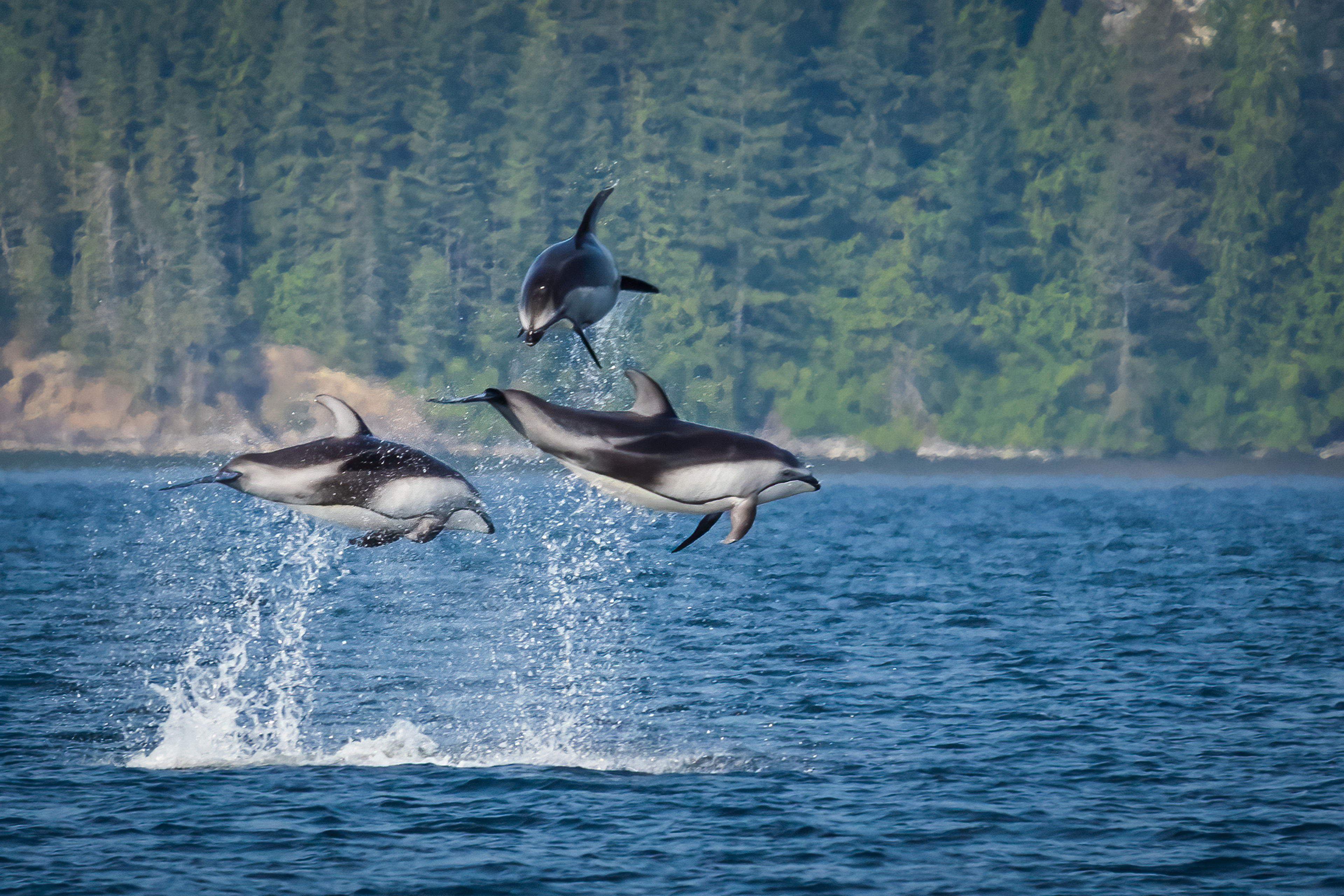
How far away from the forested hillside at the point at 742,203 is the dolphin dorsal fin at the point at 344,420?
87466mm

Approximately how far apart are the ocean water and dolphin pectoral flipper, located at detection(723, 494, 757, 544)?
714 centimetres

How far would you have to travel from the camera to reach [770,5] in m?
118

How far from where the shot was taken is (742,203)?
4358 inches

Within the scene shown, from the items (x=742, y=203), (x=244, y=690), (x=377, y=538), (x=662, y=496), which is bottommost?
(x=244, y=690)

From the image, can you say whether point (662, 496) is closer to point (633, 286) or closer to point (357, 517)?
point (633, 286)

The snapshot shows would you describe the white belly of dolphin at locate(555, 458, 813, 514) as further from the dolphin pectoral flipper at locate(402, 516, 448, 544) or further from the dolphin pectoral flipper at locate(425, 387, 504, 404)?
the dolphin pectoral flipper at locate(402, 516, 448, 544)

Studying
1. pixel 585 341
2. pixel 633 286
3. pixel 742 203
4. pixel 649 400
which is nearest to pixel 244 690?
pixel 633 286

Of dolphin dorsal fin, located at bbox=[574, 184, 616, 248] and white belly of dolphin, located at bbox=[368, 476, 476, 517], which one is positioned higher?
dolphin dorsal fin, located at bbox=[574, 184, 616, 248]

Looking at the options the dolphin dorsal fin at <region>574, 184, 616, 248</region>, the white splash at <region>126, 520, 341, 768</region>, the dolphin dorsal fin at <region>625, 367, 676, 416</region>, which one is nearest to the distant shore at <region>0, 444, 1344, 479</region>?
the white splash at <region>126, 520, 341, 768</region>

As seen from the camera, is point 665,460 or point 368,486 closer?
point 665,460

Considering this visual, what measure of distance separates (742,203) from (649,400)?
101m

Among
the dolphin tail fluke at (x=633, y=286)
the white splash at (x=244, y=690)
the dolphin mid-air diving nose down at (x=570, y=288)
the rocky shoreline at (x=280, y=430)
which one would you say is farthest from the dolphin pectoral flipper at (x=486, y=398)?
the rocky shoreline at (x=280, y=430)

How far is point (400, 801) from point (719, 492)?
10.6 metres

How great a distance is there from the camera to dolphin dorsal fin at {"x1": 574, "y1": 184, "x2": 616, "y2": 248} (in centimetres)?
1108
